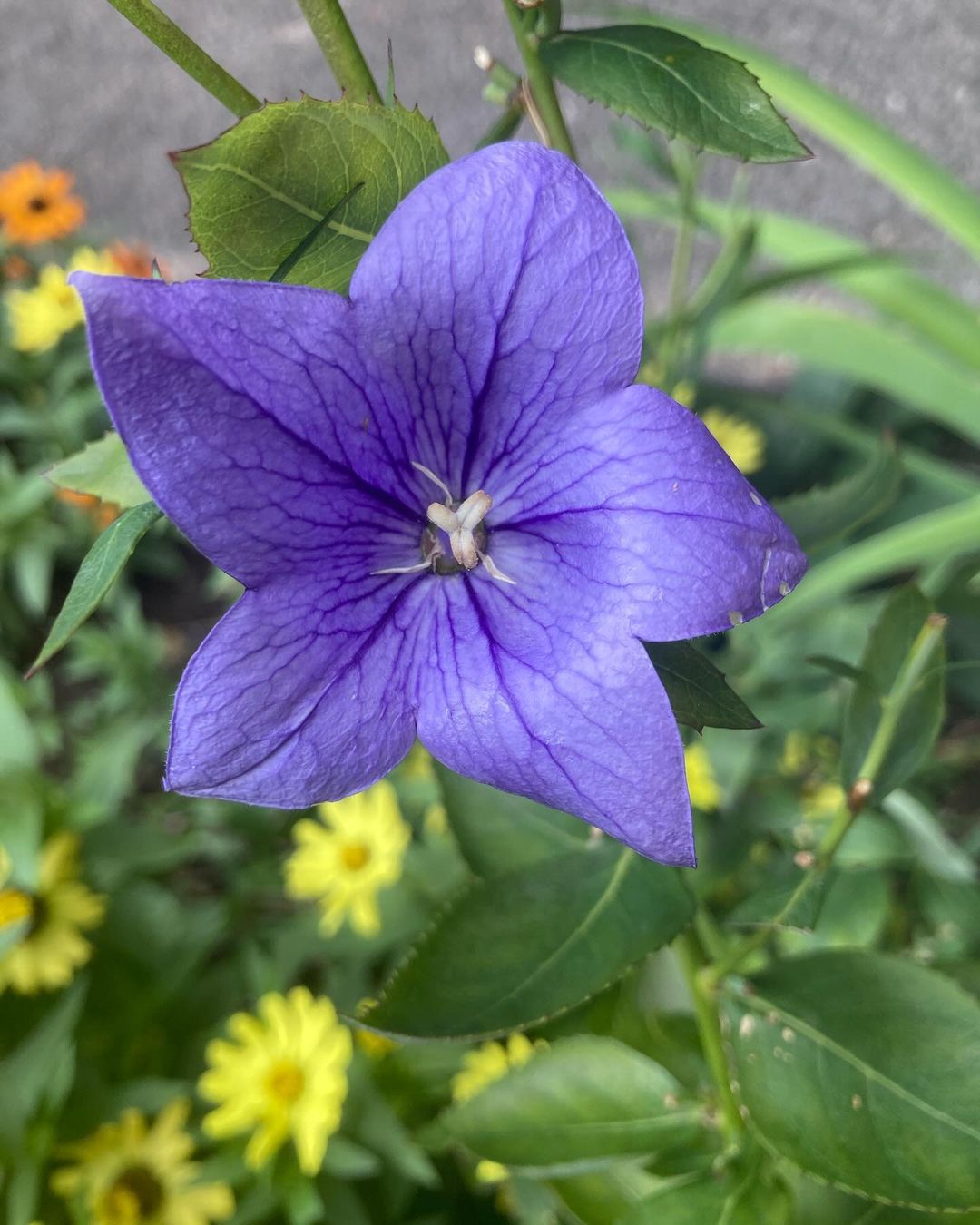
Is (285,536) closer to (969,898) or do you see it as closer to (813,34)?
(969,898)

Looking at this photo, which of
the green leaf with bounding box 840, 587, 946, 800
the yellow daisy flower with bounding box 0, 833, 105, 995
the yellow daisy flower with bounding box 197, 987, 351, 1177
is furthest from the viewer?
the yellow daisy flower with bounding box 0, 833, 105, 995

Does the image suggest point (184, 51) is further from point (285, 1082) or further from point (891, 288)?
point (891, 288)

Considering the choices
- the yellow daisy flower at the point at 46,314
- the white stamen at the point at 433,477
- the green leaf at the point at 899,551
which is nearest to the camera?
the white stamen at the point at 433,477

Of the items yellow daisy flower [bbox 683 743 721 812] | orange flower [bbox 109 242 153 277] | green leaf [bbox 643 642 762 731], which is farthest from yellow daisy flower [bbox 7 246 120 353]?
green leaf [bbox 643 642 762 731]

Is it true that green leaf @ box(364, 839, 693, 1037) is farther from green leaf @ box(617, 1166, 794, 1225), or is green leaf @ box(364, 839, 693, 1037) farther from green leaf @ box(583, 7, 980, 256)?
green leaf @ box(583, 7, 980, 256)

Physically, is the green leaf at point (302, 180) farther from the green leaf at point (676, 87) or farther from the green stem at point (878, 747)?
the green stem at point (878, 747)

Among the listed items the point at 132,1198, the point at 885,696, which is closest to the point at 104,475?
the point at 885,696

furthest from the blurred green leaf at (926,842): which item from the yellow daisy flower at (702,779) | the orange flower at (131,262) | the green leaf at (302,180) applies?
the orange flower at (131,262)
